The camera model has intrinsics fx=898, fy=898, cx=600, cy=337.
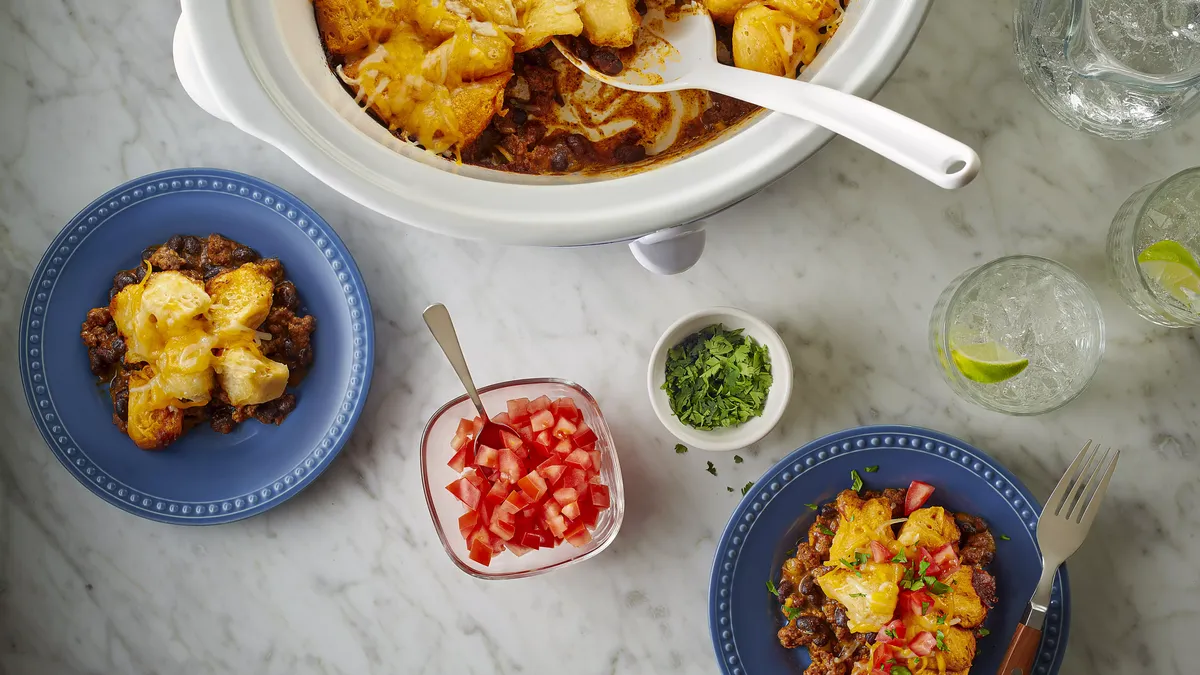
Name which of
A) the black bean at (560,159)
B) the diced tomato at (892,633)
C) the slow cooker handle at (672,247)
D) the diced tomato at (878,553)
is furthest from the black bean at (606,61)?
the diced tomato at (892,633)

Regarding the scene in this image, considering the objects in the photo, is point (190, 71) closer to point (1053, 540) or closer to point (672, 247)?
point (672, 247)

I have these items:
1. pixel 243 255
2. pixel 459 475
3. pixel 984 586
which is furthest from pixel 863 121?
pixel 243 255

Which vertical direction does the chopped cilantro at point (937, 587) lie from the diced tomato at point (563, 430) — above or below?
below

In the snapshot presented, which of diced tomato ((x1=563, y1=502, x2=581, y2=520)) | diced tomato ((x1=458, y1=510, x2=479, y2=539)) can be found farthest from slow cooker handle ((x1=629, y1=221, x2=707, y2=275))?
diced tomato ((x1=458, y1=510, x2=479, y2=539))

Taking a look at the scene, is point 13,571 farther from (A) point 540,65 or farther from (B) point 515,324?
(A) point 540,65

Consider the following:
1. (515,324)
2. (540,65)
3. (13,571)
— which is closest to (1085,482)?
(515,324)

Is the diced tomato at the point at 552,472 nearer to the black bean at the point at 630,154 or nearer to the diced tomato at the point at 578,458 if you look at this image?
the diced tomato at the point at 578,458

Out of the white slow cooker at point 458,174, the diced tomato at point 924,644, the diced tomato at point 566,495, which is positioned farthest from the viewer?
the diced tomato at point 566,495
